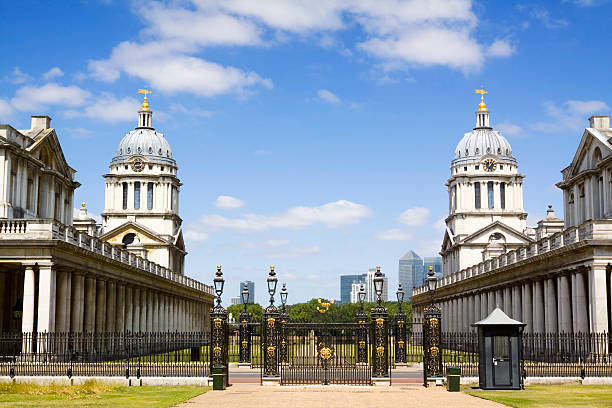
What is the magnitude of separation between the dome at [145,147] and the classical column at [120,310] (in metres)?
58.9

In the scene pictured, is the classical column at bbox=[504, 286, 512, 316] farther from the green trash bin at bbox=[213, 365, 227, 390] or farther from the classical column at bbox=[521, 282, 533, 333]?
the green trash bin at bbox=[213, 365, 227, 390]

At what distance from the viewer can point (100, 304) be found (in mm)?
64688

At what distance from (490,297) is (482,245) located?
39.7 m

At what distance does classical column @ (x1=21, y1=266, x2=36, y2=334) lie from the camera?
50.3 metres

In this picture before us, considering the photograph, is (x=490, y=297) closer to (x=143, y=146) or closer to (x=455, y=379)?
(x=455, y=379)

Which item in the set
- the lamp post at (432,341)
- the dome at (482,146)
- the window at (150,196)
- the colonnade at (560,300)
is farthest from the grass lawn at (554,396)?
the window at (150,196)

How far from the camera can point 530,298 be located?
68.9 metres

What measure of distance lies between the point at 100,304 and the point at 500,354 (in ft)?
114

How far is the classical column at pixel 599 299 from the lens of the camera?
52000mm

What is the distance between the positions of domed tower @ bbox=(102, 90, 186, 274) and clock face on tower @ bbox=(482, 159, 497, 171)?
141 feet

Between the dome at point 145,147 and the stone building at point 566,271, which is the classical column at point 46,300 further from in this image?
the dome at point 145,147

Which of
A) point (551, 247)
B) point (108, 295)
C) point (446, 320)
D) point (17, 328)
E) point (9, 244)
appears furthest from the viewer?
point (446, 320)

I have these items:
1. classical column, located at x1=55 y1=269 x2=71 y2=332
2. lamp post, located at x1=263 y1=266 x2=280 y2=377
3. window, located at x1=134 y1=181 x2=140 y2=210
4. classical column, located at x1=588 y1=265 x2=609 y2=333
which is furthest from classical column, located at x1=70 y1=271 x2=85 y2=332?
window, located at x1=134 y1=181 x2=140 y2=210

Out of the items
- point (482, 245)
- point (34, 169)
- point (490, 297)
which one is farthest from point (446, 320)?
point (34, 169)
